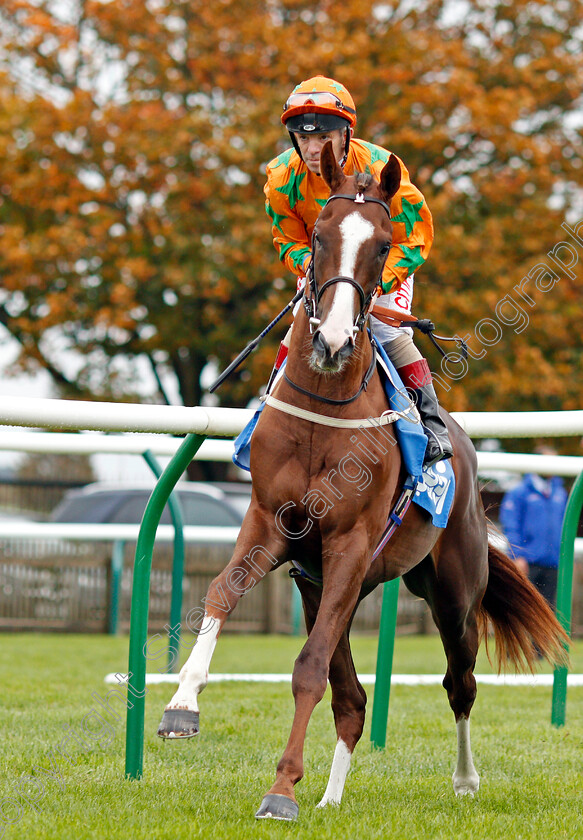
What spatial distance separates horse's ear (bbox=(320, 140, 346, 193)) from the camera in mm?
3545

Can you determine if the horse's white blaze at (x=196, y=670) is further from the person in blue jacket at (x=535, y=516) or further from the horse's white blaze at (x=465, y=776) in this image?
the person in blue jacket at (x=535, y=516)

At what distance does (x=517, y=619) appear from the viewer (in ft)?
16.1

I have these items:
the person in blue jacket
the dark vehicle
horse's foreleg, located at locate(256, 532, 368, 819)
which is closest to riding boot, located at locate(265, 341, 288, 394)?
horse's foreleg, located at locate(256, 532, 368, 819)

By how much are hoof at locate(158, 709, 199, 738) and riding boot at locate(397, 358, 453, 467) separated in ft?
4.51

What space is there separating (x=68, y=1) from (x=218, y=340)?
20.9 feet

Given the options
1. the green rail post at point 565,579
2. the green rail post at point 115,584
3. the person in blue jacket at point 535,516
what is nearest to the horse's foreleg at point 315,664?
the green rail post at point 565,579

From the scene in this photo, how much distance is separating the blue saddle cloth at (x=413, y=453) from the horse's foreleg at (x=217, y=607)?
497 millimetres

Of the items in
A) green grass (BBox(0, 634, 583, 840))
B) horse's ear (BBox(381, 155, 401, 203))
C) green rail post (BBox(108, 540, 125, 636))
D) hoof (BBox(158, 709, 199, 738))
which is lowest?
green grass (BBox(0, 634, 583, 840))

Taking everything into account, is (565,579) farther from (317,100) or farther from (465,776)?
(317,100)

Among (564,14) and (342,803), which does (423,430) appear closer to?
(342,803)

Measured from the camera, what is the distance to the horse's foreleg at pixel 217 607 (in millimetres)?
3080

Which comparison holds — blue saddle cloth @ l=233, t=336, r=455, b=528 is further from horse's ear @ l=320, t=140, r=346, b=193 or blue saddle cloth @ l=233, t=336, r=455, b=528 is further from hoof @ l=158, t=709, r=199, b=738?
hoof @ l=158, t=709, r=199, b=738

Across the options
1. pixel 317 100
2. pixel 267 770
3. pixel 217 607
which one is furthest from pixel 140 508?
pixel 217 607

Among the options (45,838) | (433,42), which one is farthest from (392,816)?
(433,42)
